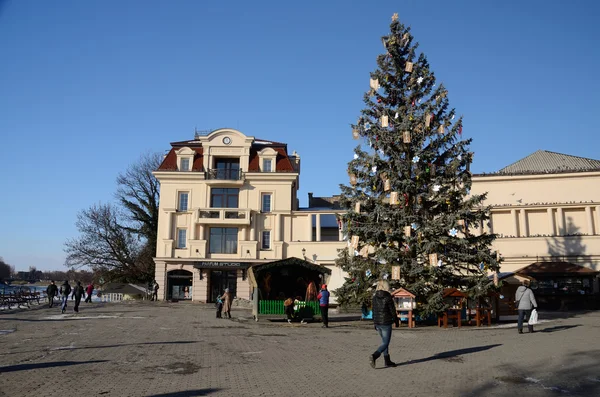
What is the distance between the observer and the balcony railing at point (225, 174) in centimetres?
4281

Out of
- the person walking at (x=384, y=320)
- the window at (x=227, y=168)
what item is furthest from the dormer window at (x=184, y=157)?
the person walking at (x=384, y=320)

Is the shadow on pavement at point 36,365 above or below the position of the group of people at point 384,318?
below

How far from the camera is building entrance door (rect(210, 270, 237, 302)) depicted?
1660 inches

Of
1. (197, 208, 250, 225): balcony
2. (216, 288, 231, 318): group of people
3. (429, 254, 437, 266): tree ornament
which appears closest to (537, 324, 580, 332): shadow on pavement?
(429, 254, 437, 266): tree ornament

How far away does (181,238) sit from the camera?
4281cm

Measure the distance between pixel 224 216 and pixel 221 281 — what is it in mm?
5354

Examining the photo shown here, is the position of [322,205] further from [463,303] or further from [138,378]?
[138,378]

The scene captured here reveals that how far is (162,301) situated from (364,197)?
25.2 m

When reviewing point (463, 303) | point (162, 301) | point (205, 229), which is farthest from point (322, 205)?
point (463, 303)

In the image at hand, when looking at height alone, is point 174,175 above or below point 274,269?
above

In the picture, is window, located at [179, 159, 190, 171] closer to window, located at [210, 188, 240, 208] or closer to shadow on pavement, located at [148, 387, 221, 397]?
window, located at [210, 188, 240, 208]

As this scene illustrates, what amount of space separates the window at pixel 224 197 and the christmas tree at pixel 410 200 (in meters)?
22.3

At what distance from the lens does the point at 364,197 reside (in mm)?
21406

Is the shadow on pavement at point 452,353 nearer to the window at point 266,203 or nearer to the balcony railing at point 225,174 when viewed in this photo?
the window at point 266,203
